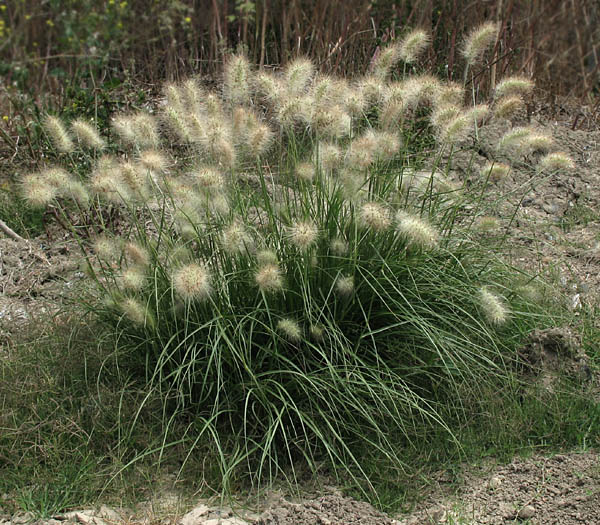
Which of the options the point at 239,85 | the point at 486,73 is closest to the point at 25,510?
the point at 239,85

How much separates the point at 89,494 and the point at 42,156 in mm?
3244

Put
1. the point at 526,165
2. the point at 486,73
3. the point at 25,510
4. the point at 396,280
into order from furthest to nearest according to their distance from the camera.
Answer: the point at 486,73 < the point at 526,165 < the point at 396,280 < the point at 25,510

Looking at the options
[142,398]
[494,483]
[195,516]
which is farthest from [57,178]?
[494,483]

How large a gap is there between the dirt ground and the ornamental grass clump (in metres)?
0.27

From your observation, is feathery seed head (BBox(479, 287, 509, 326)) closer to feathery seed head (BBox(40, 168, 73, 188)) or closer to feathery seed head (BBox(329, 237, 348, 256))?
feathery seed head (BBox(329, 237, 348, 256))

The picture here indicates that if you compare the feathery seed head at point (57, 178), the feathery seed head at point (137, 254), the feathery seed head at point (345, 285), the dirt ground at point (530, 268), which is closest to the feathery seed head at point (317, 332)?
the feathery seed head at point (345, 285)

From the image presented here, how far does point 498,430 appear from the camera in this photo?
3150 millimetres

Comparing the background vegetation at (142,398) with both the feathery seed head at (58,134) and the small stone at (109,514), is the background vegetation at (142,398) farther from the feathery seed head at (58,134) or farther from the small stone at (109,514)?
the feathery seed head at (58,134)

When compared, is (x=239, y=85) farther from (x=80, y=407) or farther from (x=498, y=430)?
(x=498, y=430)

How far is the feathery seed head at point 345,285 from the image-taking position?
9.96ft

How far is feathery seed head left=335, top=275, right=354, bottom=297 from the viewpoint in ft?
9.96

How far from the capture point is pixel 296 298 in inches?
128

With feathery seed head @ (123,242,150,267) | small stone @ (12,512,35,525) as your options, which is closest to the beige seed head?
feathery seed head @ (123,242,150,267)

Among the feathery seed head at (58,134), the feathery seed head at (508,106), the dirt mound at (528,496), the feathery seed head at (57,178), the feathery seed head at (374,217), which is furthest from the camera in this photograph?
the feathery seed head at (508,106)
